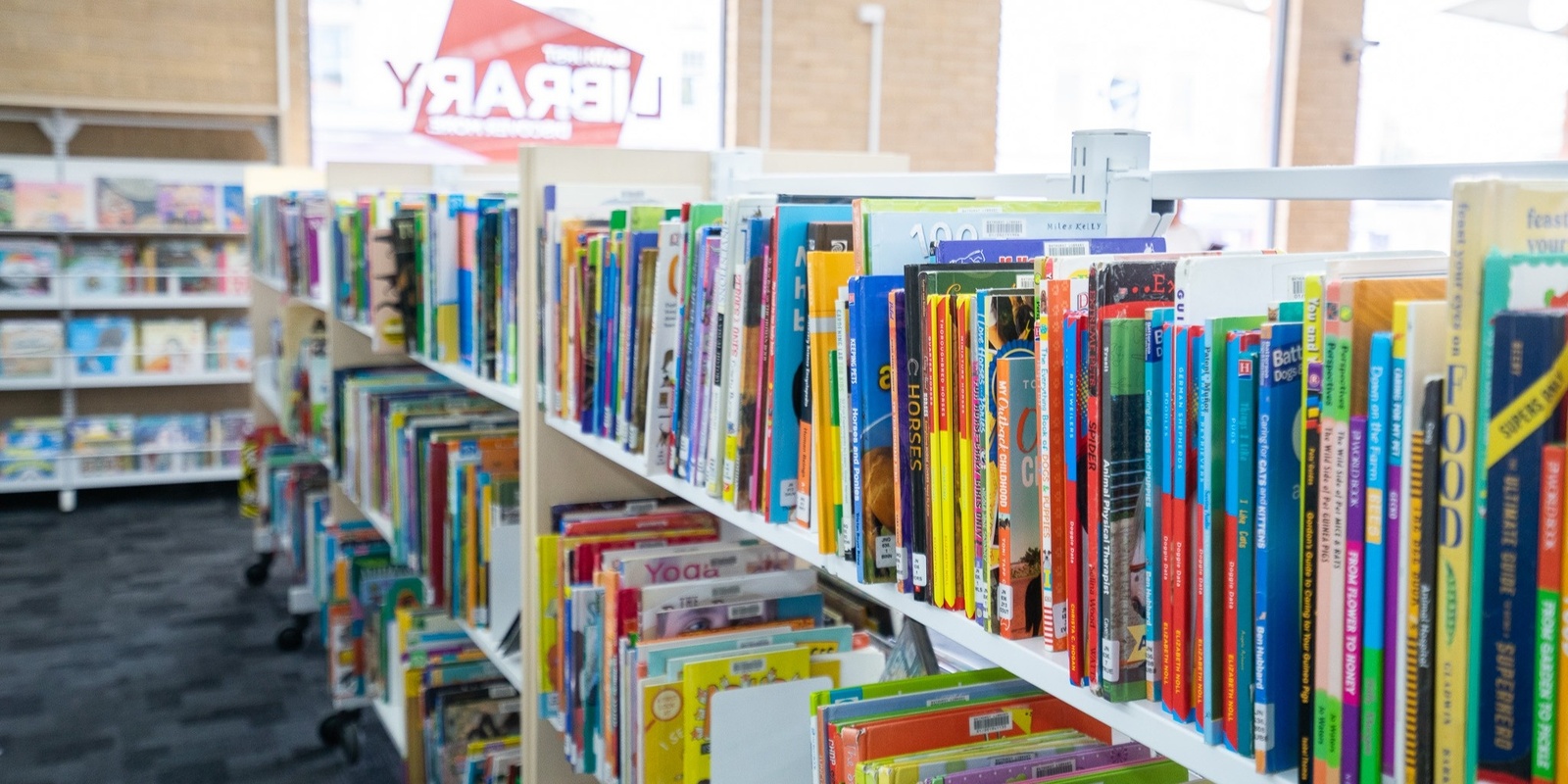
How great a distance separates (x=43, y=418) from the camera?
18.1 ft

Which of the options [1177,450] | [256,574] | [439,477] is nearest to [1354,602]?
[1177,450]

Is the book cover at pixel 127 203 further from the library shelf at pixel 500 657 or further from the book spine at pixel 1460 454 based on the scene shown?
the book spine at pixel 1460 454

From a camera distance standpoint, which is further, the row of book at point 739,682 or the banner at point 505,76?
the banner at point 505,76

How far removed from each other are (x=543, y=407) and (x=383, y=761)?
169cm

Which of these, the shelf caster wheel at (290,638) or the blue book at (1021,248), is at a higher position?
the blue book at (1021,248)

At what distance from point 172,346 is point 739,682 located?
5054 mm

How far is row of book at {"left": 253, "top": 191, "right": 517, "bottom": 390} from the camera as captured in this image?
81.4 inches

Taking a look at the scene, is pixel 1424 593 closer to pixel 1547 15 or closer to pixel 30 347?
pixel 30 347

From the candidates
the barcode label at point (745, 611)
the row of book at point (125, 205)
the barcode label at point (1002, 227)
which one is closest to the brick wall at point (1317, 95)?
the row of book at point (125, 205)

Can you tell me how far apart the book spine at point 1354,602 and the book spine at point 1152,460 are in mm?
129

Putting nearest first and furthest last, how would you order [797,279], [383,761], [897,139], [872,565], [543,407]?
1. [872,565]
2. [797,279]
3. [543,407]
4. [383,761]
5. [897,139]

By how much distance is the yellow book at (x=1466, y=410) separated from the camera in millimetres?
584

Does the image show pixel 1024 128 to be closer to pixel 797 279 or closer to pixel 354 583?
pixel 354 583

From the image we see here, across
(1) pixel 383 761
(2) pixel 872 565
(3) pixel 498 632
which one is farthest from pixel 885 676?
(1) pixel 383 761
